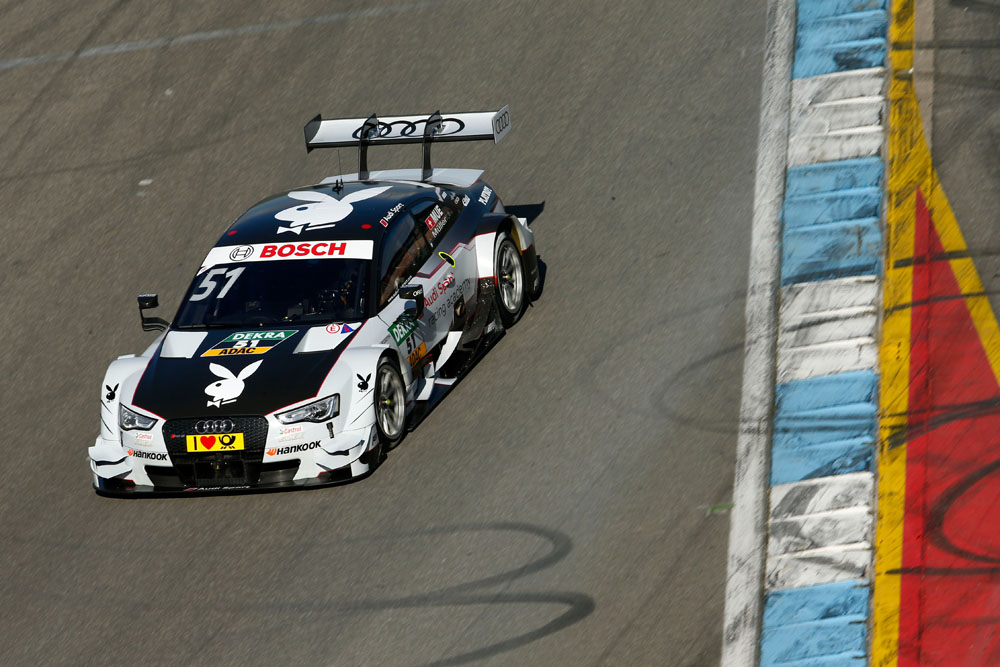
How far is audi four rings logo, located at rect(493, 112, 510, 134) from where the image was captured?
11.3 m

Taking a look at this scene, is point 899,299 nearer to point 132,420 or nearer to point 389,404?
point 389,404

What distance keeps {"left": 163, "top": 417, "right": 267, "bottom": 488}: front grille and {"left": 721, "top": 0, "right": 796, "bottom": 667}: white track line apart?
302 centimetres

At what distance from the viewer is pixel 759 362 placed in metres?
9.60

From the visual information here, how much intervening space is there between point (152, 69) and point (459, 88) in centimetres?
390

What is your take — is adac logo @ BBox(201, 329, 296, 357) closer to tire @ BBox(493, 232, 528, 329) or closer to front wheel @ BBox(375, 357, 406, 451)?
front wheel @ BBox(375, 357, 406, 451)

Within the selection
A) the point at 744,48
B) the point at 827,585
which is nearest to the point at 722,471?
the point at 827,585

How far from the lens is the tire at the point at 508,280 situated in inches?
418

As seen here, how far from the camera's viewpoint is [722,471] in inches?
329

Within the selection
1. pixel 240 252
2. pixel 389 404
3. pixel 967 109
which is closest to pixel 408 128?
pixel 240 252

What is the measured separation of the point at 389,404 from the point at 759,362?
107 inches

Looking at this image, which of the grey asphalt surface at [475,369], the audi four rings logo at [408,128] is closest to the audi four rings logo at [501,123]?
the audi four rings logo at [408,128]

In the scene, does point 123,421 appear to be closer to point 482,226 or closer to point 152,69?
point 482,226

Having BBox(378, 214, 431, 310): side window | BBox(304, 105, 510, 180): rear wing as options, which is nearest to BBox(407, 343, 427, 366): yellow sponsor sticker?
BBox(378, 214, 431, 310): side window

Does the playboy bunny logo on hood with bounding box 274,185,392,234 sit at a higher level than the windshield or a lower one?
higher
